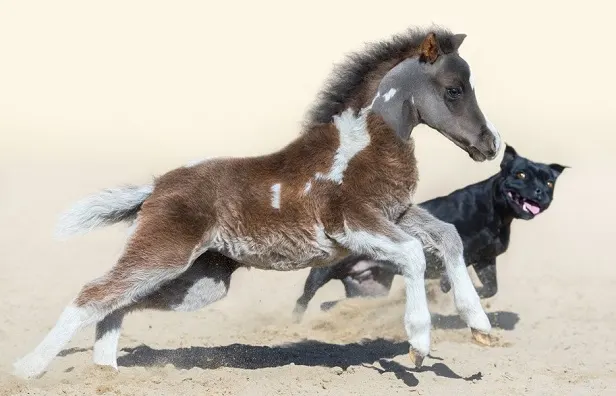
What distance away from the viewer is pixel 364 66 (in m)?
7.08

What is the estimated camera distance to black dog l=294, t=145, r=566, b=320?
980 cm

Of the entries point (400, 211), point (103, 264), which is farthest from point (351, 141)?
point (103, 264)

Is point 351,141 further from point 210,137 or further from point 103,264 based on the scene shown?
point 210,137

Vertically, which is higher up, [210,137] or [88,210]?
[88,210]

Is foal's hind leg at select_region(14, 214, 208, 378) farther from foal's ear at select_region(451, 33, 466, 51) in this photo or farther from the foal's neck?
foal's ear at select_region(451, 33, 466, 51)

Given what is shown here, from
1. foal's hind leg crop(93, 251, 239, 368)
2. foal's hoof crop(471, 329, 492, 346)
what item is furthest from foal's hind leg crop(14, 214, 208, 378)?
foal's hoof crop(471, 329, 492, 346)

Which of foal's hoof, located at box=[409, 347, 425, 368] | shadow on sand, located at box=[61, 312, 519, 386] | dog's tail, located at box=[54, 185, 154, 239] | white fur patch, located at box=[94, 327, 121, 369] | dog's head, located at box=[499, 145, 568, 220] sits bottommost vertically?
shadow on sand, located at box=[61, 312, 519, 386]

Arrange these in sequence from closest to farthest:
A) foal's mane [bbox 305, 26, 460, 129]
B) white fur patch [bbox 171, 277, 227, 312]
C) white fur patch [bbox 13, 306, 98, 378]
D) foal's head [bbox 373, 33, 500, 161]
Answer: white fur patch [bbox 13, 306, 98, 378] → foal's head [bbox 373, 33, 500, 161] → foal's mane [bbox 305, 26, 460, 129] → white fur patch [bbox 171, 277, 227, 312]

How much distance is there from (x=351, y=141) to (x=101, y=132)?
86.3ft

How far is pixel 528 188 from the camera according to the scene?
981cm

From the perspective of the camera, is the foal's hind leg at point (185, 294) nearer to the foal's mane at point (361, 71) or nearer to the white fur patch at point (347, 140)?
the white fur patch at point (347, 140)

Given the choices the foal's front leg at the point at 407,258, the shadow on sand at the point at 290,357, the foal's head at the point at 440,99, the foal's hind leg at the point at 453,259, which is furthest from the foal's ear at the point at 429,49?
the shadow on sand at the point at 290,357

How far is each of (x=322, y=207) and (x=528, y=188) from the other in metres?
3.85

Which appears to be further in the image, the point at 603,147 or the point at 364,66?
the point at 603,147
